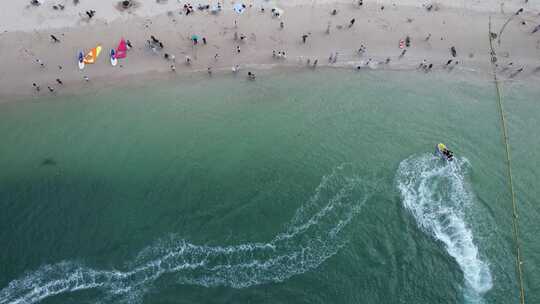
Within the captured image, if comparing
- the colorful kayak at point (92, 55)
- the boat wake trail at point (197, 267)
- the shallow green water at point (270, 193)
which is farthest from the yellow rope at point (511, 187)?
the colorful kayak at point (92, 55)

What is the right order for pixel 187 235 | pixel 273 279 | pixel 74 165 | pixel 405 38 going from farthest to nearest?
1. pixel 405 38
2. pixel 74 165
3. pixel 187 235
4. pixel 273 279

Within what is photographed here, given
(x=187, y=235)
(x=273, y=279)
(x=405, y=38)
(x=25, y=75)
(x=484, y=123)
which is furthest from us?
(x=405, y=38)

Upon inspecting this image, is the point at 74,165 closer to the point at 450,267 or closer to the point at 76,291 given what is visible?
the point at 76,291

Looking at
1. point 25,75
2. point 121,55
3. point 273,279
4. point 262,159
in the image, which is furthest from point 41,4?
point 273,279

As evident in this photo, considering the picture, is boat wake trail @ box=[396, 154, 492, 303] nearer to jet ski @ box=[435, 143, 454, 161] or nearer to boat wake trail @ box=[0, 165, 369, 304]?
jet ski @ box=[435, 143, 454, 161]

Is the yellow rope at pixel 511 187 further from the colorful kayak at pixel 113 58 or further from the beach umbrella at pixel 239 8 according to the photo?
the colorful kayak at pixel 113 58

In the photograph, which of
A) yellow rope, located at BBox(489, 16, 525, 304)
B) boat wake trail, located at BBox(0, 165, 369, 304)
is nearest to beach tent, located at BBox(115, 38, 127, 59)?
boat wake trail, located at BBox(0, 165, 369, 304)
